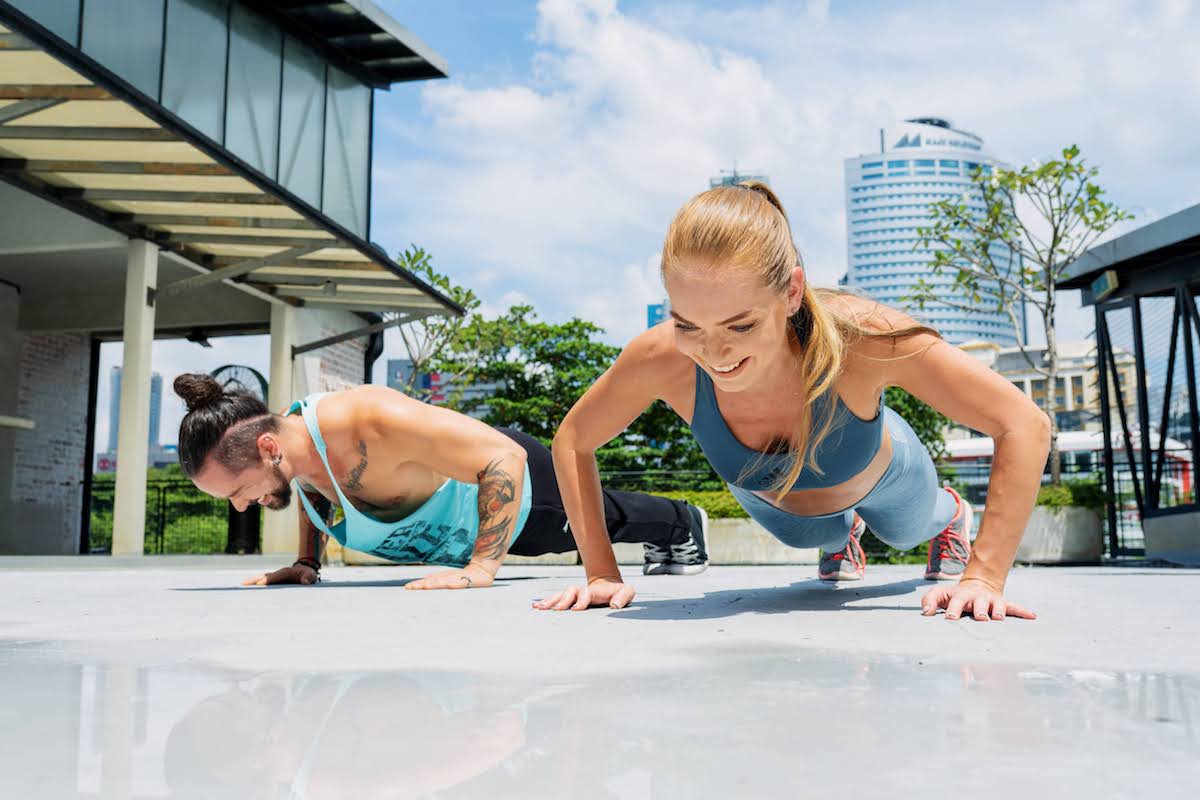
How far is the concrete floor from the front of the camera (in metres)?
0.74

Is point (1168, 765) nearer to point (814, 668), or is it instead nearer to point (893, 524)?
point (814, 668)

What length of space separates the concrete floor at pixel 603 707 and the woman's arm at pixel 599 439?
37cm

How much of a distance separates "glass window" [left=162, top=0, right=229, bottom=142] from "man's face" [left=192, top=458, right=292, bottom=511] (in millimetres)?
7314

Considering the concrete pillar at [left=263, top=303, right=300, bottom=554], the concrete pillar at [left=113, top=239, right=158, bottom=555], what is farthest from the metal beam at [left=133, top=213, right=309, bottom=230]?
the concrete pillar at [left=263, top=303, right=300, bottom=554]

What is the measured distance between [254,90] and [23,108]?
15.7ft

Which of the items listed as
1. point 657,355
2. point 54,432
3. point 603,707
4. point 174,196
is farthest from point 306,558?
point 54,432

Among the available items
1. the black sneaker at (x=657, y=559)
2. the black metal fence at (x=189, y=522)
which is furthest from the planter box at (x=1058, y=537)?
the black metal fence at (x=189, y=522)

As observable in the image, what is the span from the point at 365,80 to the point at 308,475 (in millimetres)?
11244

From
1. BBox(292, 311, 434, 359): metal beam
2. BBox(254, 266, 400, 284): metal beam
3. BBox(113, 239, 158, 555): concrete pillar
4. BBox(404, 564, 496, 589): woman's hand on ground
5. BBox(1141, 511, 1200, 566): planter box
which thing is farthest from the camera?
BBox(292, 311, 434, 359): metal beam

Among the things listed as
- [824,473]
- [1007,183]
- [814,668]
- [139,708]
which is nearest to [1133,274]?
[1007,183]

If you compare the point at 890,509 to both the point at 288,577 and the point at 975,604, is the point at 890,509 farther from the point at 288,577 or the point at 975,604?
the point at 288,577

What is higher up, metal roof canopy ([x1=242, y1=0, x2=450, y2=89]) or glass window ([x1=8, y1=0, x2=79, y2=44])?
metal roof canopy ([x1=242, y1=0, x2=450, y2=89])

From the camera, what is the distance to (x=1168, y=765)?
2.48ft

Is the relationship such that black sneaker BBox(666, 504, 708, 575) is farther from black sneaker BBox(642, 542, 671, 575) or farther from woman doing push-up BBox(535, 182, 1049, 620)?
woman doing push-up BBox(535, 182, 1049, 620)
